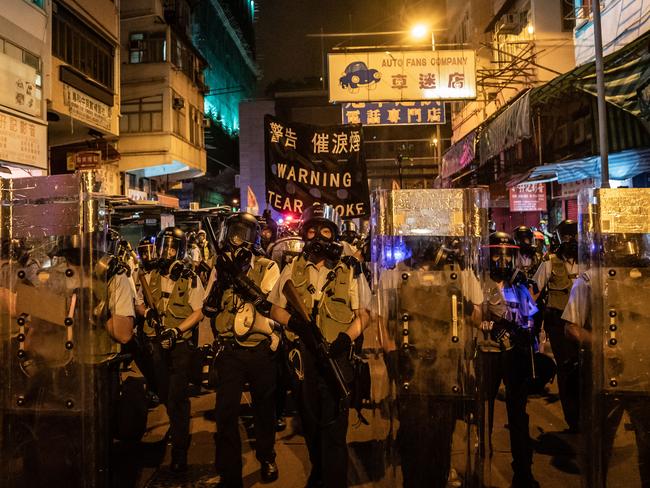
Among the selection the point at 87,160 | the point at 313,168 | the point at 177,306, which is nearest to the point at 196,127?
the point at 87,160

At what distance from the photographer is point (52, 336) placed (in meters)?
3.32

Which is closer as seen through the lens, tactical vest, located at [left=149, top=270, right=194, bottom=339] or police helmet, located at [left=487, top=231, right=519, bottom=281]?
police helmet, located at [left=487, top=231, right=519, bottom=281]

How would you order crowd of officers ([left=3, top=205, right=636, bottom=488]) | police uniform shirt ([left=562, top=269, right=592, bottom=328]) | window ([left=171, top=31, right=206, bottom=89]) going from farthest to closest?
window ([left=171, top=31, right=206, bottom=89]) → crowd of officers ([left=3, top=205, right=636, bottom=488]) → police uniform shirt ([left=562, top=269, right=592, bottom=328])

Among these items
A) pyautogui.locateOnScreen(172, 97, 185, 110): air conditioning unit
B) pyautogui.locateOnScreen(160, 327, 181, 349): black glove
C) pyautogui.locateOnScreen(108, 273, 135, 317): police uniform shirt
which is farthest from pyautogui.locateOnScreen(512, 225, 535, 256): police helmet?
pyautogui.locateOnScreen(172, 97, 185, 110): air conditioning unit

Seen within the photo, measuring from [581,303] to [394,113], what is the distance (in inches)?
422

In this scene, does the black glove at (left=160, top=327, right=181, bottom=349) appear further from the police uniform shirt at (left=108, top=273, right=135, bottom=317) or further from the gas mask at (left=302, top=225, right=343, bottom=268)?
the gas mask at (left=302, top=225, right=343, bottom=268)

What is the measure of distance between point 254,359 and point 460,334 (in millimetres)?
1806

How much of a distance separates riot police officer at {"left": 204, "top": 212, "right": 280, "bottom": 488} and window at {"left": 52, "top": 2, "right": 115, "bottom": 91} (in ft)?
51.0

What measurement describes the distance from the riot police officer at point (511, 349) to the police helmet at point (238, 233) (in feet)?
6.94

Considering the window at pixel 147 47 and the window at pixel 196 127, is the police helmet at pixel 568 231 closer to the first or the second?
the window at pixel 147 47

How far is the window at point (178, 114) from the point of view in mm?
26203

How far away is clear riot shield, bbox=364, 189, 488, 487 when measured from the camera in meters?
3.52

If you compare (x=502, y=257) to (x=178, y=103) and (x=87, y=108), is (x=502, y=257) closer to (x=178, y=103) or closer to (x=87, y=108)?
(x=87, y=108)

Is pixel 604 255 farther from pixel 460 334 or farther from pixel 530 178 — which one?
pixel 530 178
